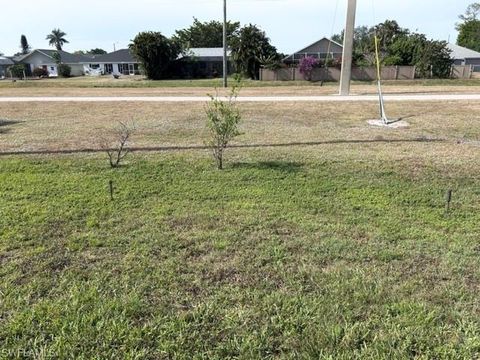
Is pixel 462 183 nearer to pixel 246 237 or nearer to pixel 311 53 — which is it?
pixel 246 237

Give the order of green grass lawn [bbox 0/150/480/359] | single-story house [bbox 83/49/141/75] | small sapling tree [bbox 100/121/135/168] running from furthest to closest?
single-story house [bbox 83/49/141/75], small sapling tree [bbox 100/121/135/168], green grass lawn [bbox 0/150/480/359]

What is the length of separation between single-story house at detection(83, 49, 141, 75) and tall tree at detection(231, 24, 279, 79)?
23.4m

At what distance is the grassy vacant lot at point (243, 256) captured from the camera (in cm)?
216

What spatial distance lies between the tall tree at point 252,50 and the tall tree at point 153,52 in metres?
7.90

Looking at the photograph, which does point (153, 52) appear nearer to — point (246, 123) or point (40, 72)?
point (40, 72)

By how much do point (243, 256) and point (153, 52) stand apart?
3624 centimetres

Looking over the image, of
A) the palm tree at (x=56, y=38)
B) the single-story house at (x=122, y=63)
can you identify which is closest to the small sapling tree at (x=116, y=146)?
the single-story house at (x=122, y=63)

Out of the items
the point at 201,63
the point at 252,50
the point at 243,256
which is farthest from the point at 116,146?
the point at 201,63

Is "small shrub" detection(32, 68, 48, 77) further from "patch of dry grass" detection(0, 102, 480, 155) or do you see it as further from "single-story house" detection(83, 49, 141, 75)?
"patch of dry grass" detection(0, 102, 480, 155)

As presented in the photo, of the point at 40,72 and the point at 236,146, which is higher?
the point at 40,72

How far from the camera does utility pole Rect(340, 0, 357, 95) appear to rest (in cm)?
1453

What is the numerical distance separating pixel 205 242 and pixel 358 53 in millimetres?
31690

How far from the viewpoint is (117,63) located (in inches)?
2121

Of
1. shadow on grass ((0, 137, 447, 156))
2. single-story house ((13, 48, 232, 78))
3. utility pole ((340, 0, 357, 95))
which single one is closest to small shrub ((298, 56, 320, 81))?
single-story house ((13, 48, 232, 78))
